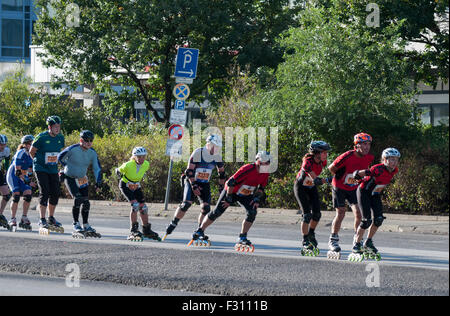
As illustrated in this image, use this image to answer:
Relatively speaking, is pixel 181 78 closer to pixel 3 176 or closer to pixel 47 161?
pixel 3 176

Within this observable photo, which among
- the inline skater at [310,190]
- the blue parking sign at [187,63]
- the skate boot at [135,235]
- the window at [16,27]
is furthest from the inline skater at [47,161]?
the window at [16,27]

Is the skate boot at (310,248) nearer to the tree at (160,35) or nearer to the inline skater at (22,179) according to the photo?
the inline skater at (22,179)

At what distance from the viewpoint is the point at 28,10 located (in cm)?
5762

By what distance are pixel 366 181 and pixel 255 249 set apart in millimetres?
2393

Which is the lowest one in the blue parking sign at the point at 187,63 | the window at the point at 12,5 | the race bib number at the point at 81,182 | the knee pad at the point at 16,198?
the knee pad at the point at 16,198

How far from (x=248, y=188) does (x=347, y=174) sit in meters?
1.46

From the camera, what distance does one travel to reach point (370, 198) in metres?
9.30

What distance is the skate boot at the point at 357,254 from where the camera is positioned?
30.5ft

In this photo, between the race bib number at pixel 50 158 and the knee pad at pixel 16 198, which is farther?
the knee pad at pixel 16 198

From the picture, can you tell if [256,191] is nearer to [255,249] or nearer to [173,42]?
[255,249]

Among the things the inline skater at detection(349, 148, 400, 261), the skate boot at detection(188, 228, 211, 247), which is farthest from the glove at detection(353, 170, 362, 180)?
the skate boot at detection(188, 228, 211, 247)

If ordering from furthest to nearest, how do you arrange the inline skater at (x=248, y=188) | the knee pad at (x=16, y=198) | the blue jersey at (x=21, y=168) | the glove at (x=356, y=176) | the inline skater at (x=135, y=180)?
the knee pad at (x=16, y=198) → the blue jersey at (x=21, y=168) → the inline skater at (x=135, y=180) → the inline skater at (x=248, y=188) → the glove at (x=356, y=176)

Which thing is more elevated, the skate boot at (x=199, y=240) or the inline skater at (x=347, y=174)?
the inline skater at (x=347, y=174)
